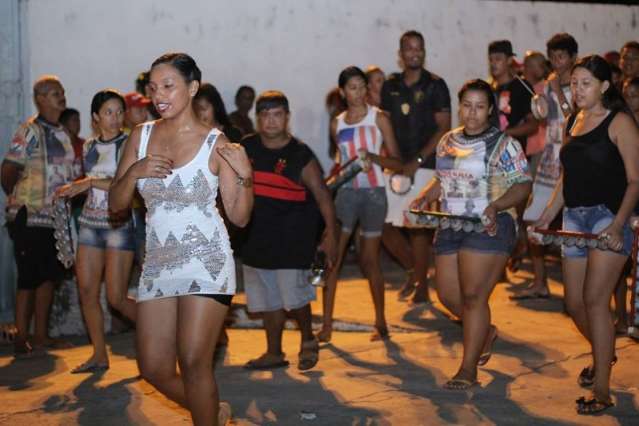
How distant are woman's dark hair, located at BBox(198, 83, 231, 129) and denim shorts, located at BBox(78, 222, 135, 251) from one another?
46.0 inches

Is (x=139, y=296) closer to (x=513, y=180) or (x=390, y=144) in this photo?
(x=513, y=180)

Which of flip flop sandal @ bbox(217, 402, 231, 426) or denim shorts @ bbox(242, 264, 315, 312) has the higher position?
denim shorts @ bbox(242, 264, 315, 312)

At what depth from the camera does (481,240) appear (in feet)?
23.4

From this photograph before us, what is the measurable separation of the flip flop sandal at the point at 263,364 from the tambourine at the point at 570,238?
2247 mm

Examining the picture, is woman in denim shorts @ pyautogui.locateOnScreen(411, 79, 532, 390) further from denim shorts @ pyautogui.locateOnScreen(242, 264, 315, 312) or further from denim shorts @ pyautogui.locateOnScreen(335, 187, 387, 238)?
denim shorts @ pyautogui.locateOnScreen(335, 187, 387, 238)

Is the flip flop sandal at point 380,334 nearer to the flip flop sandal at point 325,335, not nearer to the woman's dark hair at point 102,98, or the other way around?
the flip flop sandal at point 325,335

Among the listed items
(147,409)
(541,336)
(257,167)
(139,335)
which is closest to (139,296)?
(139,335)

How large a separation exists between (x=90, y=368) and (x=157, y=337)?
9.31 ft

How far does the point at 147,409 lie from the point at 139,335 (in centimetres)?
153

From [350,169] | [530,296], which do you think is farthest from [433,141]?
[530,296]

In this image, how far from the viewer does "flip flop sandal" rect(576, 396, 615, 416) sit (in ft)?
21.7

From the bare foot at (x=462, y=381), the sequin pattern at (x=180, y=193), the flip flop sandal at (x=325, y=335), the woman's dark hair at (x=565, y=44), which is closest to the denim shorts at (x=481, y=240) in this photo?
the bare foot at (x=462, y=381)

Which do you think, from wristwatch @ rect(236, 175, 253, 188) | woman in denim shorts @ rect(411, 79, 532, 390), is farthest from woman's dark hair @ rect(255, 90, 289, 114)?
wristwatch @ rect(236, 175, 253, 188)

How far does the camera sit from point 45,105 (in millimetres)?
8859
